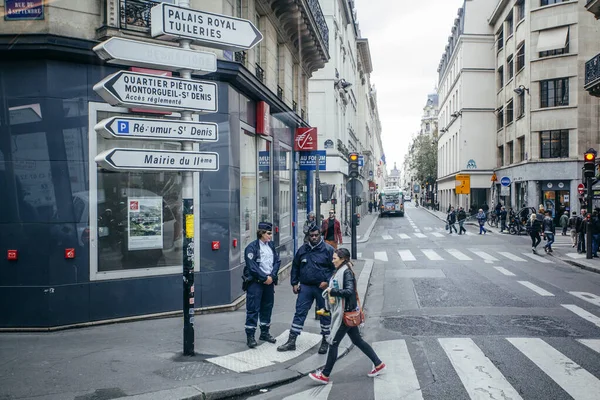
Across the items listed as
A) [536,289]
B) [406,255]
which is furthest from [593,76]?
[536,289]

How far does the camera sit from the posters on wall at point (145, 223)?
376 inches

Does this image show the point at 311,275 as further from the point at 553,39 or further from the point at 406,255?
the point at 553,39

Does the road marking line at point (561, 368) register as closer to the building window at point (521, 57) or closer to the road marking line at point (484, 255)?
the road marking line at point (484, 255)

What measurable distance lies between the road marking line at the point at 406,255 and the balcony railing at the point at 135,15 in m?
14.1

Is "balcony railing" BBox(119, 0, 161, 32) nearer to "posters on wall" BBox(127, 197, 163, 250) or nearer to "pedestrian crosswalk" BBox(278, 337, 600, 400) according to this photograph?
"posters on wall" BBox(127, 197, 163, 250)

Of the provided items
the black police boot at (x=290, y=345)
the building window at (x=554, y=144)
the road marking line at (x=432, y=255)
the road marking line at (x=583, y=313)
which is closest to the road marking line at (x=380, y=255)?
the road marking line at (x=432, y=255)

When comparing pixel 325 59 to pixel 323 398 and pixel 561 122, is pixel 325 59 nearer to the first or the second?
pixel 323 398

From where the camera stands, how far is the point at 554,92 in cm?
3659

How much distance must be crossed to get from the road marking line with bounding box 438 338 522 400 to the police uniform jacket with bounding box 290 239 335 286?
7.00 feet

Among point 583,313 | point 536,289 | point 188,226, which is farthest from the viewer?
point 536,289

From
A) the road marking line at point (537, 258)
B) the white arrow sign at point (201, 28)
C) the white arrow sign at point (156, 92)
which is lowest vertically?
the road marking line at point (537, 258)

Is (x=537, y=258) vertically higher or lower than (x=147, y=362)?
lower

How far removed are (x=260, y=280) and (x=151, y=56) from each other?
137 inches

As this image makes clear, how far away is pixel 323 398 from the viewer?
6117mm
